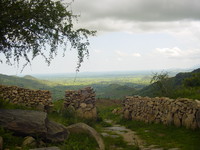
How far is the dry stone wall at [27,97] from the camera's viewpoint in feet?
61.9

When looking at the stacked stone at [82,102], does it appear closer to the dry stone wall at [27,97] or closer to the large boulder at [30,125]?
the dry stone wall at [27,97]

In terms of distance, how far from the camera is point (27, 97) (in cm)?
1952

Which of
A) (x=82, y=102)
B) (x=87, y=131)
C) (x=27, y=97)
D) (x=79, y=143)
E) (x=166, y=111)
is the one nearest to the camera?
(x=79, y=143)

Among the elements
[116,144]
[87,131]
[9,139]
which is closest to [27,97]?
[87,131]

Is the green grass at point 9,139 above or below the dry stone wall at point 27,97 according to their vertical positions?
below

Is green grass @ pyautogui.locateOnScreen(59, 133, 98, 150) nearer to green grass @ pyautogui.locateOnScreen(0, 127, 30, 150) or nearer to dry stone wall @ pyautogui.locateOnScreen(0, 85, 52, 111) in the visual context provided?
green grass @ pyautogui.locateOnScreen(0, 127, 30, 150)

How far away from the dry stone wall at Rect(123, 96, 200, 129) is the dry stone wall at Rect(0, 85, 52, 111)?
7560 millimetres

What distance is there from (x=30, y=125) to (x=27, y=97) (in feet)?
30.0

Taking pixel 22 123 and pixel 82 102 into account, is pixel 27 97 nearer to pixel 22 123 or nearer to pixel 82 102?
pixel 82 102

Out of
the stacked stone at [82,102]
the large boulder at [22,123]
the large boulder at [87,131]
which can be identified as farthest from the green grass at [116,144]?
the stacked stone at [82,102]

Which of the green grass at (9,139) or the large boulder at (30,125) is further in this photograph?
the large boulder at (30,125)

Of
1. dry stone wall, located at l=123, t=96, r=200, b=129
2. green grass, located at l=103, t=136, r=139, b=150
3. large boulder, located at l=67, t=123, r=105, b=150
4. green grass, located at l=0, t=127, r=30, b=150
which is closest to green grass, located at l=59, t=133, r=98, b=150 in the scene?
large boulder, located at l=67, t=123, r=105, b=150

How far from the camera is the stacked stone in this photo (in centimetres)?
2069

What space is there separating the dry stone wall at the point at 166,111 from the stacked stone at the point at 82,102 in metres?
3.78
